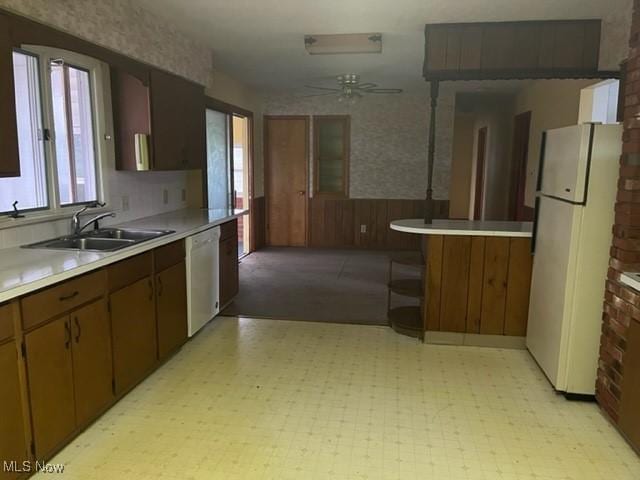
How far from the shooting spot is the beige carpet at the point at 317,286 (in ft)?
14.4

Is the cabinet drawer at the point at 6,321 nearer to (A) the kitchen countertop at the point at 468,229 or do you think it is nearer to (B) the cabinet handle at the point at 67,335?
(B) the cabinet handle at the point at 67,335

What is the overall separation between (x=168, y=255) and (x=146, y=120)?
1.07 metres

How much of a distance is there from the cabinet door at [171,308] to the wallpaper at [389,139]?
14.5ft

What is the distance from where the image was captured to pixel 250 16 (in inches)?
137

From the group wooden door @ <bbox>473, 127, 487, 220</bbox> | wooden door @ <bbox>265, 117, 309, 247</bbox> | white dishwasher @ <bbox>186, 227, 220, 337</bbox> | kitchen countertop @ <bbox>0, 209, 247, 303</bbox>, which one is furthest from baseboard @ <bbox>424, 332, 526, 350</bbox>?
wooden door @ <bbox>473, 127, 487, 220</bbox>

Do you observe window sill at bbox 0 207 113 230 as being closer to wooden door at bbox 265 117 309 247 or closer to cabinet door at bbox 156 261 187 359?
cabinet door at bbox 156 261 187 359

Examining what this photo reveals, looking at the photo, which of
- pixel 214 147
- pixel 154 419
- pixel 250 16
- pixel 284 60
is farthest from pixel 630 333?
pixel 214 147

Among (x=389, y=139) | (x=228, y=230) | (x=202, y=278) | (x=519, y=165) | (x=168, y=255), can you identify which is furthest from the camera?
(x=389, y=139)

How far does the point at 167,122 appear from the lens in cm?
378

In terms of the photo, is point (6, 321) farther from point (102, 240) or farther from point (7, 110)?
point (102, 240)

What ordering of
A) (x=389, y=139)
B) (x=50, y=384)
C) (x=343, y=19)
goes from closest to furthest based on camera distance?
(x=50, y=384), (x=343, y=19), (x=389, y=139)

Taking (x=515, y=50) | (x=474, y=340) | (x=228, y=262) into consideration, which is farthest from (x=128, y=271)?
(x=515, y=50)

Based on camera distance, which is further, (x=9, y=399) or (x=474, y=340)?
(x=474, y=340)

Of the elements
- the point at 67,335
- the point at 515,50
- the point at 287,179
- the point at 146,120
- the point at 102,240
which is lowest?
the point at 67,335
